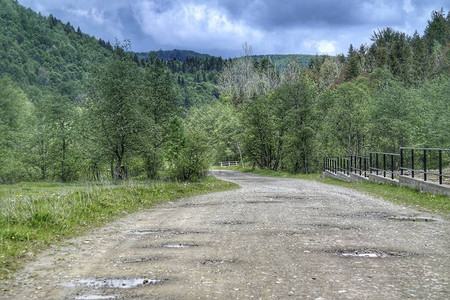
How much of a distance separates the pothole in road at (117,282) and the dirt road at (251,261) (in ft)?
0.04

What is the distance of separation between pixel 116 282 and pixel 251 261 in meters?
2.08

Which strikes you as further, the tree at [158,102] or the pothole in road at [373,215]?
the tree at [158,102]

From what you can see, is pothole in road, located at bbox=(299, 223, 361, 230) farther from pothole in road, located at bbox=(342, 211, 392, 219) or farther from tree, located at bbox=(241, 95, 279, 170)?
tree, located at bbox=(241, 95, 279, 170)

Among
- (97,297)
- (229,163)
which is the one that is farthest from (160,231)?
(229,163)

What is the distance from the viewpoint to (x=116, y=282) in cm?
582

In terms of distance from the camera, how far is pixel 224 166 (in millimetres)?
88625

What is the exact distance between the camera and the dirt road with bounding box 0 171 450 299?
17.5 ft

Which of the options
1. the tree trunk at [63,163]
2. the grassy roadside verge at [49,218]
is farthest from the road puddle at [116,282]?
the tree trunk at [63,163]

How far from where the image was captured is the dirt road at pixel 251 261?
17.5 feet

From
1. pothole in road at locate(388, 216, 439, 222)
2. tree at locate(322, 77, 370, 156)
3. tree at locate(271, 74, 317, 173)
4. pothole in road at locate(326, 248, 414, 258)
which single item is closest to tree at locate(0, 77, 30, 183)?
tree at locate(271, 74, 317, 173)

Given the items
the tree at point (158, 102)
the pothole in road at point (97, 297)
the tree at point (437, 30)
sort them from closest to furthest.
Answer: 1. the pothole in road at point (97, 297)
2. the tree at point (158, 102)
3. the tree at point (437, 30)

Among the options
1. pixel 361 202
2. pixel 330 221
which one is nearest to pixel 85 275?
pixel 330 221

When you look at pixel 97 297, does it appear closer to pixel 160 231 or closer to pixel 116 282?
pixel 116 282

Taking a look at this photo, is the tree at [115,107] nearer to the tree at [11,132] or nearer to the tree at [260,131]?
the tree at [11,132]
